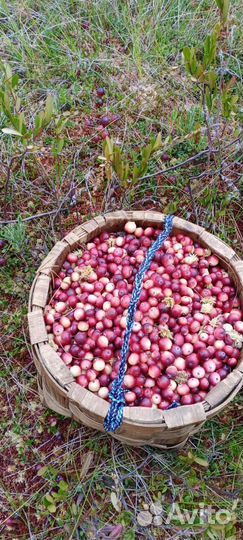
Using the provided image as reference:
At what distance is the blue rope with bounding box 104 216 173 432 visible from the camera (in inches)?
67.7

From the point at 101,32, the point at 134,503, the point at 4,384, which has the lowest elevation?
the point at 134,503

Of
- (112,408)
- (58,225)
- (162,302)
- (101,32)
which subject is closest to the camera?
(112,408)

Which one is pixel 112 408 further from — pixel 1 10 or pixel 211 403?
pixel 1 10

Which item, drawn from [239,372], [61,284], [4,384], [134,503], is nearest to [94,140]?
[61,284]

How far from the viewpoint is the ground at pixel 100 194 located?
2041mm

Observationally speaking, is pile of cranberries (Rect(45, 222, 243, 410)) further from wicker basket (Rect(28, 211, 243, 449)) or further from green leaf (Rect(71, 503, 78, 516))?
green leaf (Rect(71, 503, 78, 516))

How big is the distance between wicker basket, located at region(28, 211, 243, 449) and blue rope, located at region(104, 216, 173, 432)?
0.03 meters

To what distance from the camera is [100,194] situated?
2.90 metres

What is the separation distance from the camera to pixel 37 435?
2236 millimetres

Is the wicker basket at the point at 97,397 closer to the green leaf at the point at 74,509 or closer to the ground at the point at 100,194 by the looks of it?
the ground at the point at 100,194

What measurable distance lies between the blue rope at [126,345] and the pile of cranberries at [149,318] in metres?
0.09

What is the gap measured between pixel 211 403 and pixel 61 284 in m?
0.86

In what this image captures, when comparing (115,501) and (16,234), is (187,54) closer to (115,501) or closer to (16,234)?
(16,234)

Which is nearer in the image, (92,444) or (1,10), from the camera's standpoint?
(92,444)
